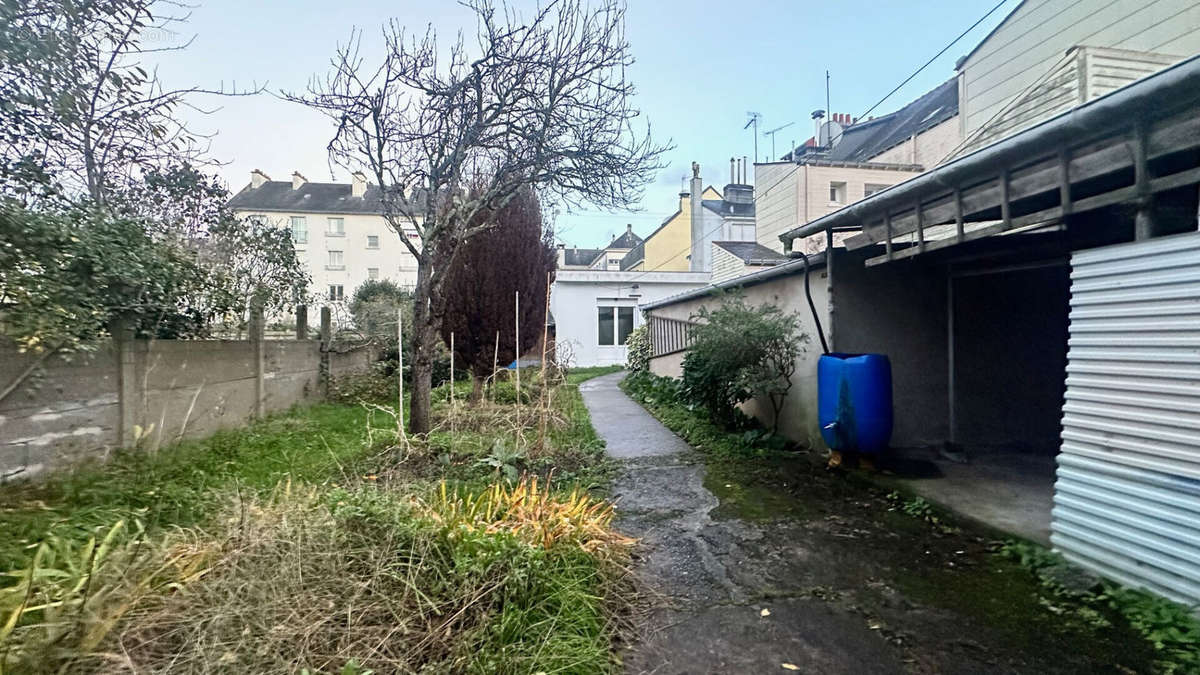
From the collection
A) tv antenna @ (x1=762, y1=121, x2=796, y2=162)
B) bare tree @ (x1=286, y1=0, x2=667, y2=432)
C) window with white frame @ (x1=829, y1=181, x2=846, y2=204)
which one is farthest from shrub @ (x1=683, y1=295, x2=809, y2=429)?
tv antenna @ (x1=762, y1=121, x2=796, y2=162)

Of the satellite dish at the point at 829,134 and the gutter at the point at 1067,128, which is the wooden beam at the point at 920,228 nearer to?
the gutter at the point at 1067,128

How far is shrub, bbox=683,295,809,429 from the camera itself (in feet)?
18.7

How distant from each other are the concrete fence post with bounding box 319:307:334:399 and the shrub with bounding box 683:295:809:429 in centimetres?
637

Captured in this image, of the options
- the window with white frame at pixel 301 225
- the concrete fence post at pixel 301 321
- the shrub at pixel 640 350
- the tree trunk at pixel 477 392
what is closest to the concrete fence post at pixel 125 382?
the tree trunk at pixel 477 392

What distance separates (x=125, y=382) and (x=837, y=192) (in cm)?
1516

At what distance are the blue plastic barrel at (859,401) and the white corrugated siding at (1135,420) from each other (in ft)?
6.00

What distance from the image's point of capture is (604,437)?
6.83 meters

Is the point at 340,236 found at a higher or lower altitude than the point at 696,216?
higher

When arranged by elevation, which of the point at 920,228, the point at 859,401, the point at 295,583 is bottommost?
the point at 295,583

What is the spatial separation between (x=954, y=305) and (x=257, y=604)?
21.3 ft

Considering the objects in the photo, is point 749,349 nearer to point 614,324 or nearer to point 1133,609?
point 1133,609

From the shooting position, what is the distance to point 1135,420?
2508 millimetres

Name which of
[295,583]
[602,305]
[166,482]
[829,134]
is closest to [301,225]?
[602,305]

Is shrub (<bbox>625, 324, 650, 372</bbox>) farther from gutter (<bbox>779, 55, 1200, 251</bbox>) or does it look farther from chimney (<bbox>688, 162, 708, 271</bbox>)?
gutter (<bbox>779, 55, 1200, 251</bbox>)
